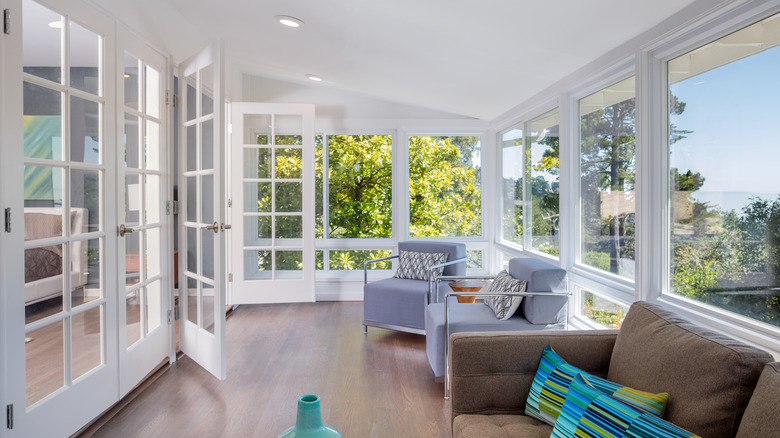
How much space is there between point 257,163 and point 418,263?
2103 mm

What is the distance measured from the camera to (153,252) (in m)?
3.14

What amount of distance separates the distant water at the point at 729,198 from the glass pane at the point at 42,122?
9.67ft

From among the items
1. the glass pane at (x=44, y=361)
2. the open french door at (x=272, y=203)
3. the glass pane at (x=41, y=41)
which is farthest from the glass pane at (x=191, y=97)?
the open french door at (x=272, y=203)

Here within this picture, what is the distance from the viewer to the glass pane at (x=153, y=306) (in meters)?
3.08

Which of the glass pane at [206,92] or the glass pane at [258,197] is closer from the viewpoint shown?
the glass pane at [206,92]

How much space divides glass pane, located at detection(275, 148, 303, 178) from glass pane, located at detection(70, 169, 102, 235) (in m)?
2.65

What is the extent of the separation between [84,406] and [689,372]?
2.62 m

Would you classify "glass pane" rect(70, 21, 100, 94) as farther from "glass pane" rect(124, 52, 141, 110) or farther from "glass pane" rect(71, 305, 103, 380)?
"glass pane" rect(71, 305, 103, 380)

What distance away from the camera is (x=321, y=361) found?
11.4 ft

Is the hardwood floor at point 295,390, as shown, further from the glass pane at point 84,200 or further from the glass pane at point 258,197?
the glass pane at point 258,197

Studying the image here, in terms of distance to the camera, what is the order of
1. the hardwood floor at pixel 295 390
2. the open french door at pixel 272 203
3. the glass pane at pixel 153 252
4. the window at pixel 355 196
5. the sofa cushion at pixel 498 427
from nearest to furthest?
the sofa cushion at pixel 498 427 → the hardwood floor at pixel 295 390 → the glass pane at pixel 153 252 → the open french door at pixel 272 203 → the window at pixel 355 196

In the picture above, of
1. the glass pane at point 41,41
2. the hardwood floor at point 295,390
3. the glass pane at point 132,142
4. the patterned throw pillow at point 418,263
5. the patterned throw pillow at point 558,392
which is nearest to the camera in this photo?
the patterned throw pillow at point 558,392

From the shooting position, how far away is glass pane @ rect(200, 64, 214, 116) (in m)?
3.11

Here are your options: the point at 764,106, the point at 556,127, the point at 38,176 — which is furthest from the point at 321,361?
the point at 764,106
